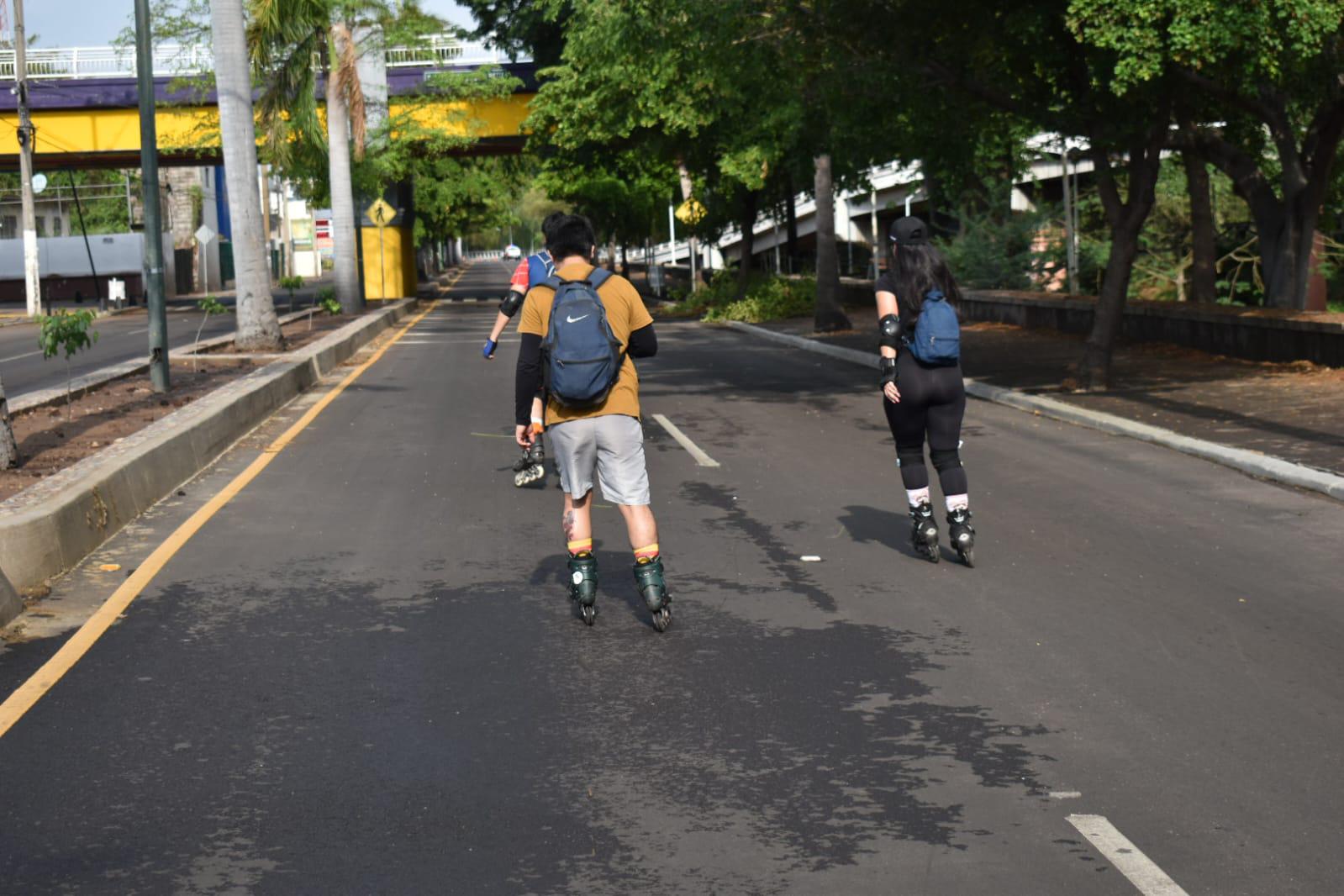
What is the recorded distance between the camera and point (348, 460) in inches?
563

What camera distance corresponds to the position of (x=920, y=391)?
9352mm

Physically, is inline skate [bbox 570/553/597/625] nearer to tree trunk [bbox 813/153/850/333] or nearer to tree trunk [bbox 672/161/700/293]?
tree trunk [bbox 813/153/850/333]

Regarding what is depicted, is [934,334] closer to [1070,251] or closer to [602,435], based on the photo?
[602,435]

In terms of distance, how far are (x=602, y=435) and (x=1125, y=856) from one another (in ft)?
11.1

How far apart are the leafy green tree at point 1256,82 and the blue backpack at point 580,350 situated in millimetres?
9559

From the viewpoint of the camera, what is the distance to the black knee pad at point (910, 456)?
31.1 feet

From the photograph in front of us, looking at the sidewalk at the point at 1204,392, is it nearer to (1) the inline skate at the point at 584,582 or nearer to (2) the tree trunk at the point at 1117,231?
(2) the tree trunk at the point at 1117,231

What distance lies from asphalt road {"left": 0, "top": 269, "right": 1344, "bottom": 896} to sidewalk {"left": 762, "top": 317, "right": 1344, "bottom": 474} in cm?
239

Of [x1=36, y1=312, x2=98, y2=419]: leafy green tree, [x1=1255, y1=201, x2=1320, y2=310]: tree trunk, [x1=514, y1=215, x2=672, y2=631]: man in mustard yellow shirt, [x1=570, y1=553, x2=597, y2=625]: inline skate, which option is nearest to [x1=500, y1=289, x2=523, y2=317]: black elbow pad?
[x1=36, y1=312, x2=98, y2=419]: leafy green tree

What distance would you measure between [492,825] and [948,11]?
15.9 meters

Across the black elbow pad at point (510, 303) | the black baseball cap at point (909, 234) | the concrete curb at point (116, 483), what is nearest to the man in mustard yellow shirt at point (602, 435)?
the black baseball cap at point (909, 234)

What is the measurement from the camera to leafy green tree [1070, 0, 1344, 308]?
15305 mm

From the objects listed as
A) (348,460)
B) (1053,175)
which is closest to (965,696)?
(348,460)

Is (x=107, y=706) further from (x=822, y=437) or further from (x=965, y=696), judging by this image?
(x=822, y=437)
